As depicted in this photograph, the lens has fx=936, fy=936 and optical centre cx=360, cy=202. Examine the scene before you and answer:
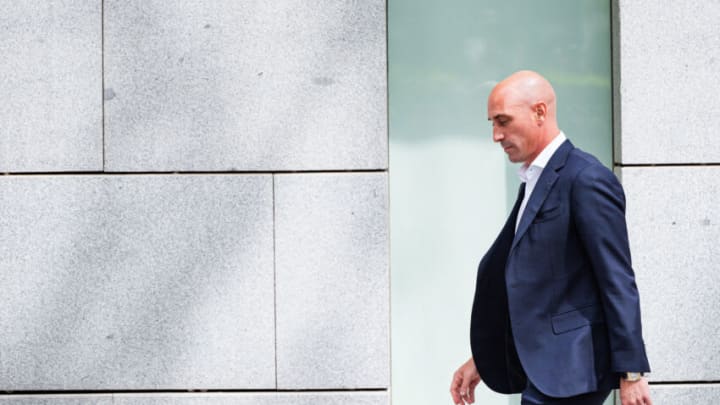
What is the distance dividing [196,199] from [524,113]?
93.6 inches

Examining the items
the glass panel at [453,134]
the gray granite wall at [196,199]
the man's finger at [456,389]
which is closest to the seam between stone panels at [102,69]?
the gray granite wall at [196,199]

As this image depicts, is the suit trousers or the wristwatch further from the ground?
the wristwatch

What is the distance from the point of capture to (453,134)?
5.80 meters

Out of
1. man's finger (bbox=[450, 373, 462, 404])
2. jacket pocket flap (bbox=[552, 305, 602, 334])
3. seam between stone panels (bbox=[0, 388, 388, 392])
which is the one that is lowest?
seam between stone panels (bbox=[0, 388, 388, 392])

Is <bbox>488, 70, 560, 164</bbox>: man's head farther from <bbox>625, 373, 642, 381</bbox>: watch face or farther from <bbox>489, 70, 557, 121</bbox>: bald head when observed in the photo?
<bbox>625, 373, 642, 381</bbox>: watch face

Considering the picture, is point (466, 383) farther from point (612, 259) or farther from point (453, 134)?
point (453, 134)

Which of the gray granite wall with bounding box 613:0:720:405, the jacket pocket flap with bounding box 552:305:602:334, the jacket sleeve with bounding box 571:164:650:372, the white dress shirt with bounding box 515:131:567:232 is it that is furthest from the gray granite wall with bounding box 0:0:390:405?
the jacket sleeve with bounding box 571:164:650:372

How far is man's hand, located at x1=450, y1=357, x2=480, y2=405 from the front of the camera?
14.2ft

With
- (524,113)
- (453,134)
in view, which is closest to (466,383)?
(524,113)

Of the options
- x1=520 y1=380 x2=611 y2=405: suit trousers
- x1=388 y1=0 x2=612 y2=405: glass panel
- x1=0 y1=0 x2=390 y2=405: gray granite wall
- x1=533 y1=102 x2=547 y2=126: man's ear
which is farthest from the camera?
x1=388 y1=0 x2=612 y2=405: glass panel

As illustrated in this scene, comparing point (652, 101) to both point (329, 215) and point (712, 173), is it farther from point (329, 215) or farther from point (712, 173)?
point (329, 215)

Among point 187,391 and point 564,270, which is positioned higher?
point 564,270

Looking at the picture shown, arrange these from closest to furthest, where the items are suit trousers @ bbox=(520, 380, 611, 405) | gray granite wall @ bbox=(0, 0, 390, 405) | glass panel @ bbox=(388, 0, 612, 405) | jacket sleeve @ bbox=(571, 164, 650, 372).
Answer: jacket sleeve @ bbox=(571, 164, 650, 372) < suit trousers @ bbox=(520, 380, 611, 405) < gray granite wall @ bbox=(0, 0, 390, 405) < glass panel @ bbox=(388, 0, 612, 405)

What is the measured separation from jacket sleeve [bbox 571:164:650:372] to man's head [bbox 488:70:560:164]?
0.93 feet
